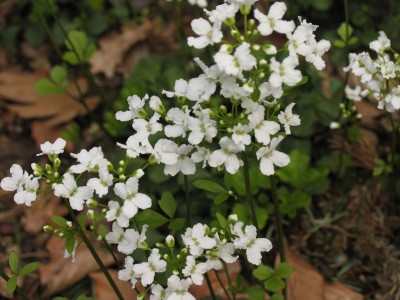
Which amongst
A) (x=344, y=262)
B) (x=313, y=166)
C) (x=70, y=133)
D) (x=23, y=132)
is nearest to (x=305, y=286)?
(x=344, y=262)

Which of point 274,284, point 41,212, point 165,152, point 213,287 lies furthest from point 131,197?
point 41,212

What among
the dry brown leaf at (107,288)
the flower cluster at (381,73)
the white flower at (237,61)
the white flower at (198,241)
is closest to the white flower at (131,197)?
the white flower at (198,241)

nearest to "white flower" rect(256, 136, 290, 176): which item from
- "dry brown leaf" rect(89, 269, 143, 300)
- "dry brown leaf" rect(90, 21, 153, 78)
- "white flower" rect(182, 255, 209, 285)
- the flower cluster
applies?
"white flower" rect(182, 255, 209, 285)

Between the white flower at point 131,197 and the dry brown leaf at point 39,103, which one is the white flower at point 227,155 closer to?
the white flower at point 131,197

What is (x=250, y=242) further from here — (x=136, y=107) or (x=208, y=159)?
(x=136, y=107)

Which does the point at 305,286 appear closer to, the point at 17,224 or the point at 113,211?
the point at 113,211
